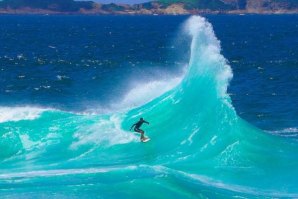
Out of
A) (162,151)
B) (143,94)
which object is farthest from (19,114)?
(162,151)

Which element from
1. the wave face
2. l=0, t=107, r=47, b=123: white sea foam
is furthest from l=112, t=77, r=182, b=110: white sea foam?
l=0, t=107, r=47, b=123: white sea foam

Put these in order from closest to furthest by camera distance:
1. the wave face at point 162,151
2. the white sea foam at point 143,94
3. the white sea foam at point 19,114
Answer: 1. the wave face at point 162,151
2. the white sea foam at point 19,114
3. the white sea foam at point 143,94

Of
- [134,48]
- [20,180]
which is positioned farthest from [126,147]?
[134,48]

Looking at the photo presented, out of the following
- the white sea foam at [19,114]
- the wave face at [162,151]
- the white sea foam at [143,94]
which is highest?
the white sea foam at [143,94]

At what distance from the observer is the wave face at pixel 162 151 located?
70.1 ft

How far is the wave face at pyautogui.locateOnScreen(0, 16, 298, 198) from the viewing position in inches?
842

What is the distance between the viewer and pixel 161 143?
2816 centimetres

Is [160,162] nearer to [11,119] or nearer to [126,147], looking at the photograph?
[126,147]

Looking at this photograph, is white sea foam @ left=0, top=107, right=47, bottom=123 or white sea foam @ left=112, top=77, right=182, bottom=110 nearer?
white sea foam @ left=0, top=107, right=47, bottom=123

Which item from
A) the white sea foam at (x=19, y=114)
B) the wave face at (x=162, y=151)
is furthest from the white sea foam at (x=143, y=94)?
the white sea foam at (x=19, y=114)

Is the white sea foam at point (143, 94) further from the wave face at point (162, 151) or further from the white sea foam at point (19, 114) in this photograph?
the white sea foam at point (19, 114)

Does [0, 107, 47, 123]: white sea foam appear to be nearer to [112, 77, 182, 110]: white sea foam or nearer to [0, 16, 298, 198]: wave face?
[0, 16, 298, 198]: wave face

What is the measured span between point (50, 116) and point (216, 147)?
1109cm

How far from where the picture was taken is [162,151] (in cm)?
2664
